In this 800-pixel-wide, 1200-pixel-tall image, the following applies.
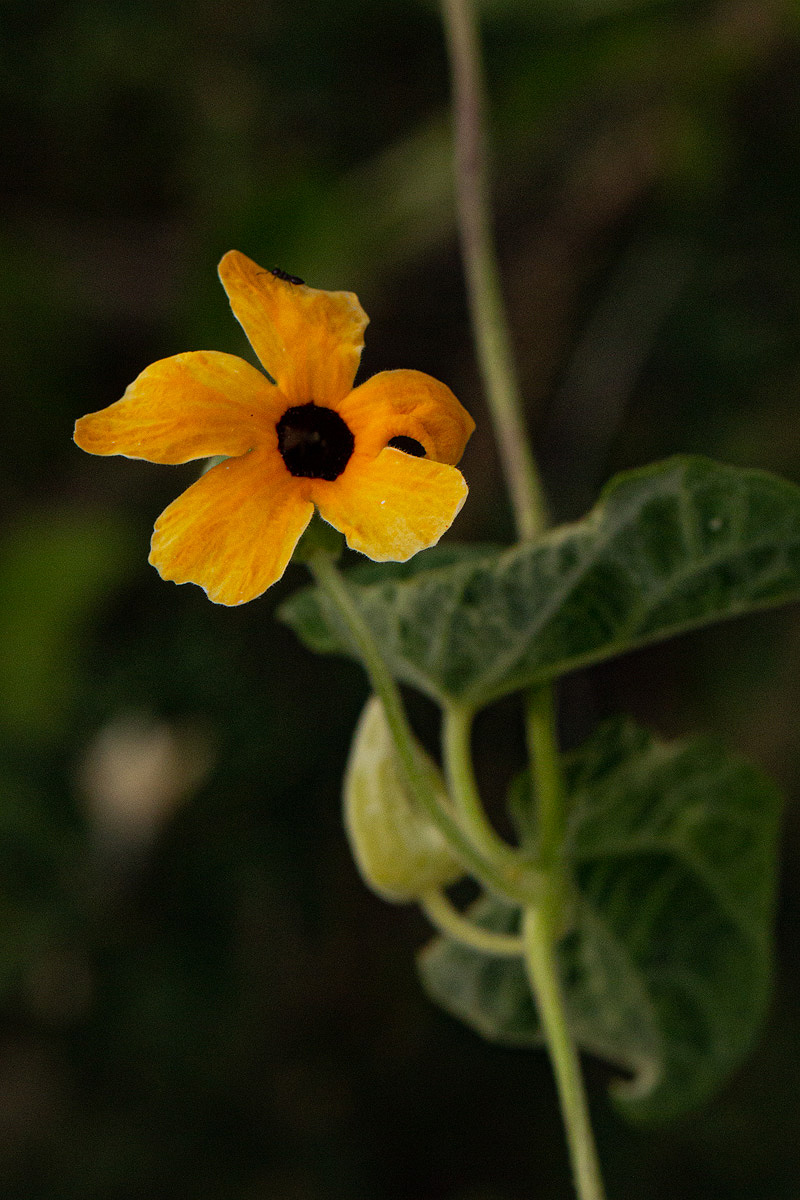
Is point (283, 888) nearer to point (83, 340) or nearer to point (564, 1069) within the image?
point (83, 340)

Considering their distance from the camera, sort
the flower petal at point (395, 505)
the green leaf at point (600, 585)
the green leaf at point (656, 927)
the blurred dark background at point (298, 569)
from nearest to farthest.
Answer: the flower petal at point (395, 505) < the green leaf at point (600, 585) < the green leaf at point (656, 927) < the blurred dark background at point (298, 569)

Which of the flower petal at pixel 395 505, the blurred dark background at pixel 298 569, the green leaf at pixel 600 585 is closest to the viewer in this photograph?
the flower petal at pixel 395 505

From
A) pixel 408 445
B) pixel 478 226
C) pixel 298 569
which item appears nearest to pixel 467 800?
pixel 408 445

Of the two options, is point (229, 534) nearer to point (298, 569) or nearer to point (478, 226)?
point (478, 226)

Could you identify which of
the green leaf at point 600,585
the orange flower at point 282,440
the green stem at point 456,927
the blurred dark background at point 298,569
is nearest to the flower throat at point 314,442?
the orange flower at point 282,440

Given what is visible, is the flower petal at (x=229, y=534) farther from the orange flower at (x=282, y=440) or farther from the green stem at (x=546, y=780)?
the green stem at (x=546, y=780)
